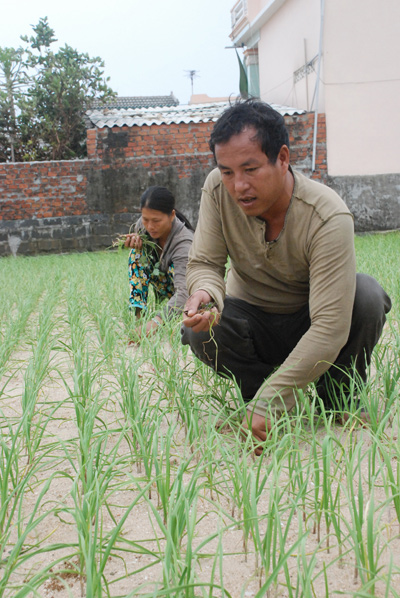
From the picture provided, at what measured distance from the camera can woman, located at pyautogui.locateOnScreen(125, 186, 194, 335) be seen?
3.68 meters

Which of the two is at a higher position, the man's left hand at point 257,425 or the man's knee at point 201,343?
the man's knee at point 201,343

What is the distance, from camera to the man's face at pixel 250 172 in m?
1.89

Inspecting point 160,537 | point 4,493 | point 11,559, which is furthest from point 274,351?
point 11,559

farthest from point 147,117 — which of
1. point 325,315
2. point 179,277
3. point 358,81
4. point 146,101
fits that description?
point 146,101

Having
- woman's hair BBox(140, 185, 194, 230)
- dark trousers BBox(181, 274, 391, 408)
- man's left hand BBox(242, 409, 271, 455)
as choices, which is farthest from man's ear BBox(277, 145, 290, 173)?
woman's hair BBox(140, 185, 194, 230)

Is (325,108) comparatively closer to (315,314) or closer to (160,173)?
(160,173)

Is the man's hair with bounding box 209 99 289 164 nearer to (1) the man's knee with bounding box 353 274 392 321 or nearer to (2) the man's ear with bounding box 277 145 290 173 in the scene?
(2) the man's ear with bounding box 277 145 290 173

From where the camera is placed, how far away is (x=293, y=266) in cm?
214

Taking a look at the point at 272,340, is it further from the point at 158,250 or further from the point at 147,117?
the point at 147,117

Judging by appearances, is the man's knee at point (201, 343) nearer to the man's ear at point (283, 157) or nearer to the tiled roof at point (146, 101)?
the man's ear at point (283, 157)

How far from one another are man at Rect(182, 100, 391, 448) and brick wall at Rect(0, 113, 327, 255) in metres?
7.96

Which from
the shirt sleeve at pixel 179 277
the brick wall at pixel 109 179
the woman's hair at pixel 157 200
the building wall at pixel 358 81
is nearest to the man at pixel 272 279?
the shirt sleeve at pixel 179 277

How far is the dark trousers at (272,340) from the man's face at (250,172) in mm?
453

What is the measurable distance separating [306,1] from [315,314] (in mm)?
9756
